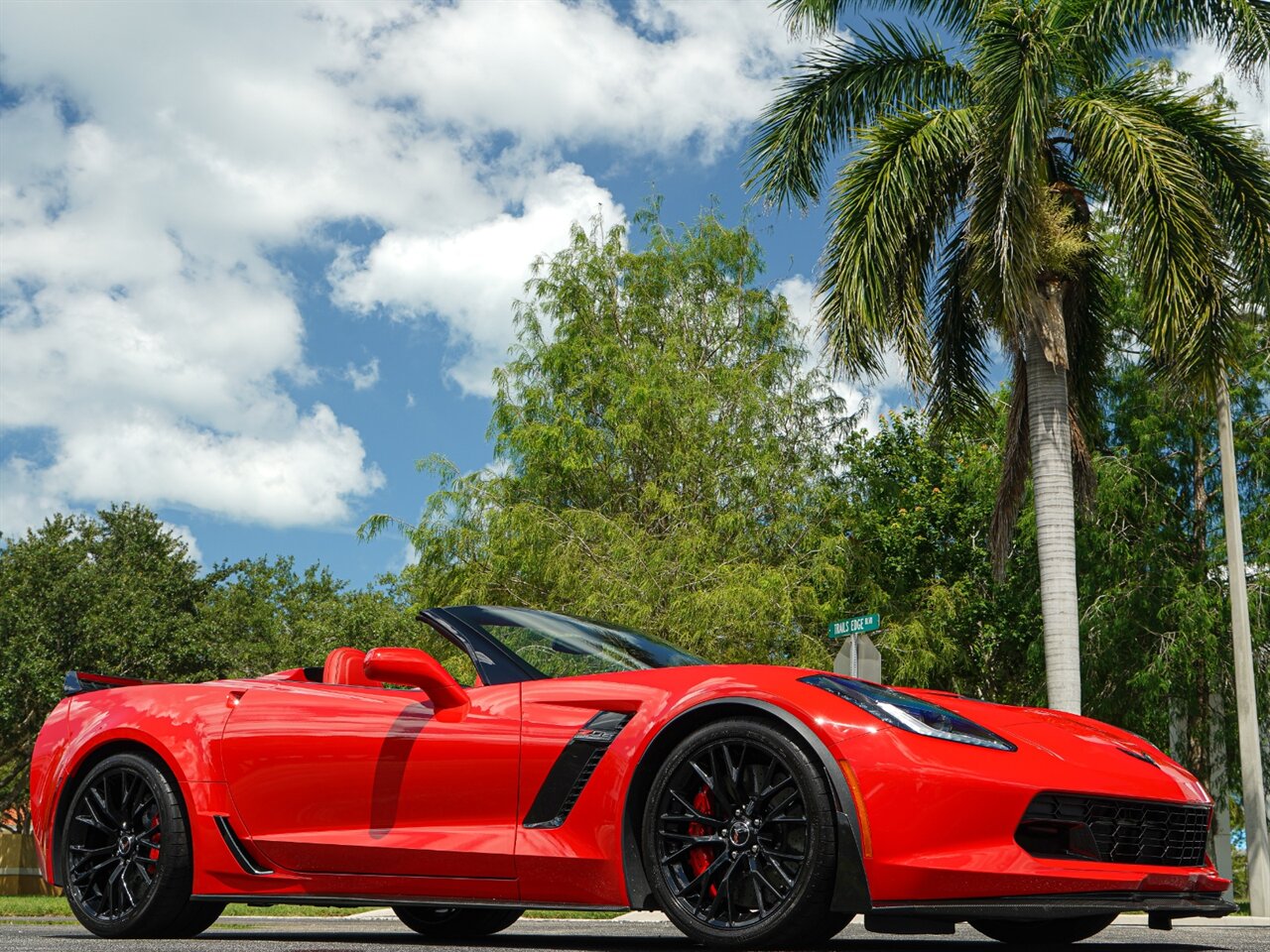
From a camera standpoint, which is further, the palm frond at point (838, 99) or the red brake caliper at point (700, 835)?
the palm frond at point (838, 99)

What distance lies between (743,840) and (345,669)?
2134mm

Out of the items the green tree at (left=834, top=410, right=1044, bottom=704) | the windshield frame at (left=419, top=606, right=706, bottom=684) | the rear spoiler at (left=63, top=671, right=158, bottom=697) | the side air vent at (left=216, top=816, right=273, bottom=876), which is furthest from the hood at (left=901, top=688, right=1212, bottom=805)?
the green tree at (left=834, top=410, right=1044, bottom=704)

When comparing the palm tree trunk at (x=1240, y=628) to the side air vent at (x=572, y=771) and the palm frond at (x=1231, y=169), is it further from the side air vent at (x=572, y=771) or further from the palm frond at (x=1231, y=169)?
the side air vent at (x=572, y=771)

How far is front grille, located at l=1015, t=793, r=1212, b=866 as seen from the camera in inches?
166

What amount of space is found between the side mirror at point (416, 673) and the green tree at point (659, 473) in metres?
16.2

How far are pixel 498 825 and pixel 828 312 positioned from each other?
1268 centimetres

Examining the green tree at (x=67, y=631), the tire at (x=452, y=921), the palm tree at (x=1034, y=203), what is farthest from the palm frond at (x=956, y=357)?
the green tree at (x=67, y=631)

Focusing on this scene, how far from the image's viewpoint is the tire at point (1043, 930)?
524cm

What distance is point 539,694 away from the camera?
491cm

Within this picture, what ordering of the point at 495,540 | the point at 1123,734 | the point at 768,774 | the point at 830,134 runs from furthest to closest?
the point at 495,540 < the point at 830,134 < the point at 1123,734 < the point at 768,774

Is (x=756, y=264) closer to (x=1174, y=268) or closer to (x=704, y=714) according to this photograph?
(x=1174, y=268)

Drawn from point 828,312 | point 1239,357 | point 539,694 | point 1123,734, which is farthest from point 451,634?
point 1239,357

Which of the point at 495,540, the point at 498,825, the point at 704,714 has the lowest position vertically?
the point at 498,825

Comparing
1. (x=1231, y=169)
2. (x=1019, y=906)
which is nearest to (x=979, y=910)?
(x=1019, y=906)
